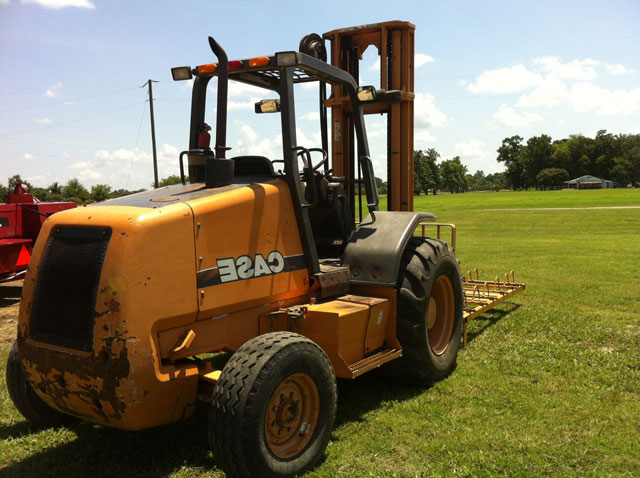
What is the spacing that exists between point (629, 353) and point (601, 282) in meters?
4.58

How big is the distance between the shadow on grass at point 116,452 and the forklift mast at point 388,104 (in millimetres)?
3288

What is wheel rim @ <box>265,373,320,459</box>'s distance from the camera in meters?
3.64

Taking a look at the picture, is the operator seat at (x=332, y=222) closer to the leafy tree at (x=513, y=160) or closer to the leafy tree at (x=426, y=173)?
the leafy tree at (x=426, y=173)

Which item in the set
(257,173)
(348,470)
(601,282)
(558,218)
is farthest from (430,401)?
(558,218)

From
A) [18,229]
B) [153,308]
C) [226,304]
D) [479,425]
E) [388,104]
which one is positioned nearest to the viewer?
[153,308]

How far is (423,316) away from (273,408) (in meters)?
2.04

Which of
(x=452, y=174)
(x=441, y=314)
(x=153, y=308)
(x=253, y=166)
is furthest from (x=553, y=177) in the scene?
(x=153, y=308)

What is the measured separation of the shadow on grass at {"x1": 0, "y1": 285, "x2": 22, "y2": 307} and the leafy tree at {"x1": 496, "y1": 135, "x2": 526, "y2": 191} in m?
125

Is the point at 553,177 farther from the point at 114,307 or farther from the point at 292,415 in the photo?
the point at 114,307

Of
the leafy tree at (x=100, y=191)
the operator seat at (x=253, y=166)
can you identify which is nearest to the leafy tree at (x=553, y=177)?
the leafy tree at (x=100, y=191)

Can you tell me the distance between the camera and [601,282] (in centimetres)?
1040

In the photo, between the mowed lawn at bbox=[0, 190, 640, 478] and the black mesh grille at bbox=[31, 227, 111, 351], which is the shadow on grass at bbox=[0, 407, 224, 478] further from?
the black mesh grille at bbox=[31, 227, 111, 351]

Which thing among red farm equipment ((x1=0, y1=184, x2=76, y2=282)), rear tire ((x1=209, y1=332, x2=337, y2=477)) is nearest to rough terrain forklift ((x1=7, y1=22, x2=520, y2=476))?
rear tire ((x1=209, y1=332, x2=337, y2=477))

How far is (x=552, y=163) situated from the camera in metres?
118
